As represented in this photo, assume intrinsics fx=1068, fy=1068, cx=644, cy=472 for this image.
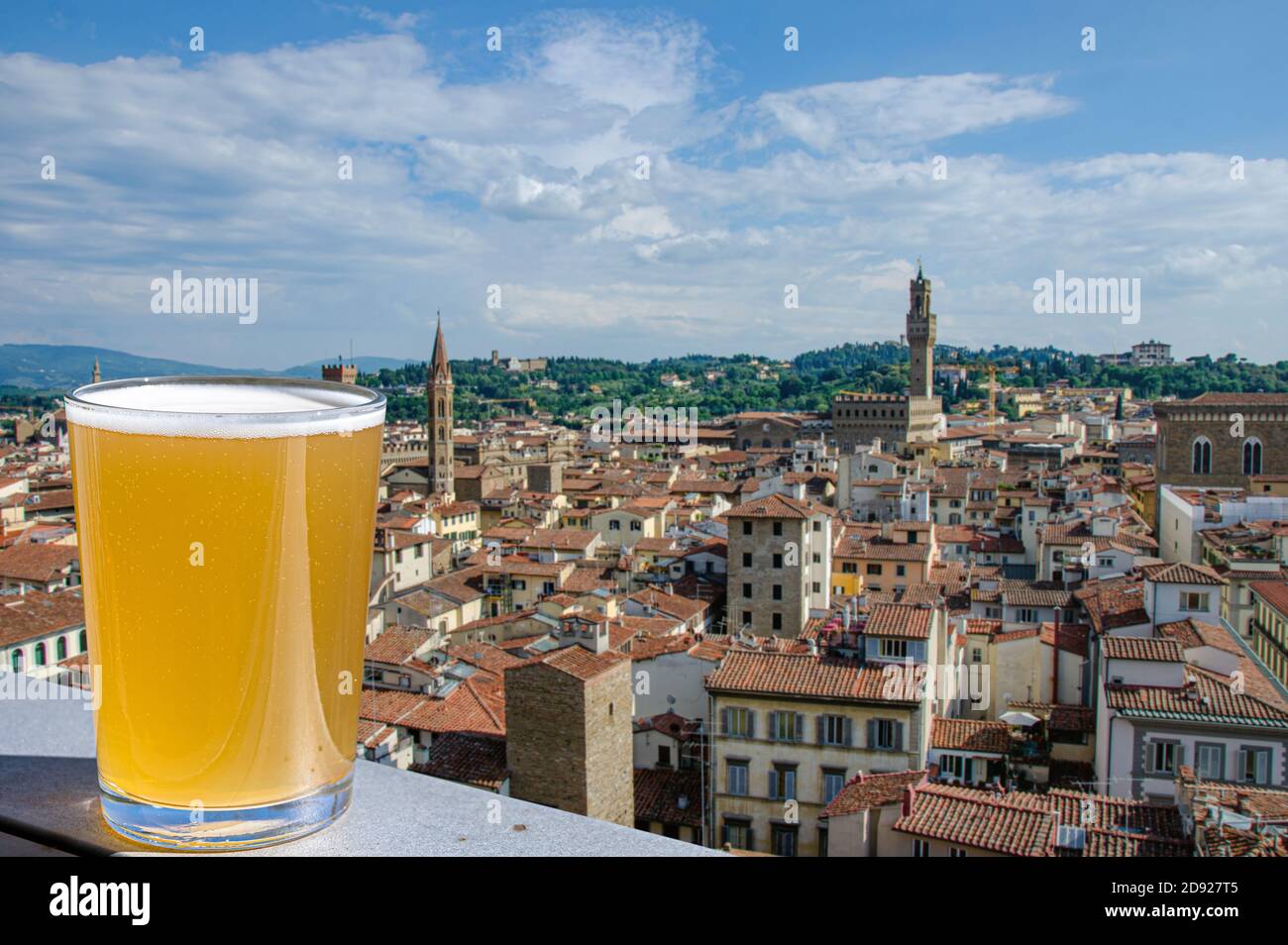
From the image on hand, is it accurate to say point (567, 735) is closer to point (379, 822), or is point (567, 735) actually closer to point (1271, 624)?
point (379, 822)

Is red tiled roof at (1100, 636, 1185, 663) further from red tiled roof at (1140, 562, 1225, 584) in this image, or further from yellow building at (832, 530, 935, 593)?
yellow building at (832, 530, 935, 593)

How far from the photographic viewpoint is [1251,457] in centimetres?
2628

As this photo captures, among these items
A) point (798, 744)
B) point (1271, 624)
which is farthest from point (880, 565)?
point (798, 744)

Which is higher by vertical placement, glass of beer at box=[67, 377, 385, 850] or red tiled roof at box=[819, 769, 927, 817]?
glass of beer at box=[67, 377, 385, 850]

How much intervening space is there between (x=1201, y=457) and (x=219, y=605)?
28931 mm

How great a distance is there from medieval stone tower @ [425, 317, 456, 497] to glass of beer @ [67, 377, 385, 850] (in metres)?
32.5

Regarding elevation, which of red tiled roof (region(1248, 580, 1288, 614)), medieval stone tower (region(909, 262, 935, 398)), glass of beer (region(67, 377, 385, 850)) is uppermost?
medieval stone tower (region(909, 262, 935, 398))

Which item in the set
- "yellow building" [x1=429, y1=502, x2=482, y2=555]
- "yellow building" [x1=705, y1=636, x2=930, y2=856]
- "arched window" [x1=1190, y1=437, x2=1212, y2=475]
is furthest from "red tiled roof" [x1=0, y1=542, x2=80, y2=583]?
"arched window" [x1=1190, y1=437, x2=1212, y2=475]

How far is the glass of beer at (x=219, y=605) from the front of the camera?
2.56ft

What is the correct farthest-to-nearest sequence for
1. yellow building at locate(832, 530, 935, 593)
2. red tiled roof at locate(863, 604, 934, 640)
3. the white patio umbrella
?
1. yellow building at locate(832, 530, 935, 593)
2. the white patio umbrella
3. red tiled roof at locate(863, 604, 934, 640)

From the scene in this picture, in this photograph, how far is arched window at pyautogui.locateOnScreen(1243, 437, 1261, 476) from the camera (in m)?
26.1

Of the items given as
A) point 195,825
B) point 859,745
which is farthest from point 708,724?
point 195,825
